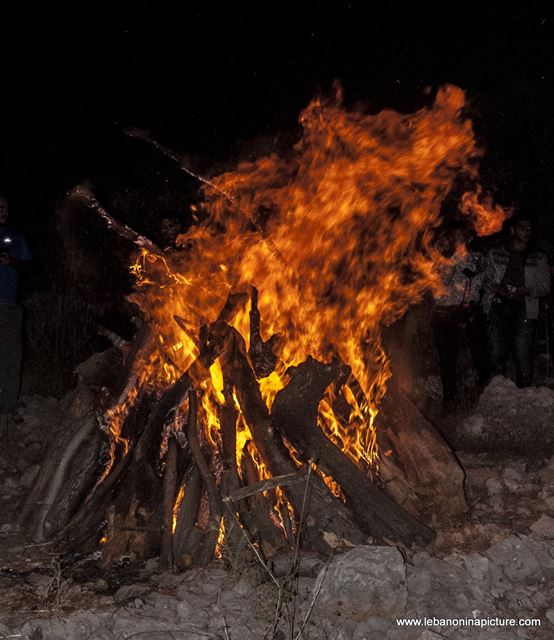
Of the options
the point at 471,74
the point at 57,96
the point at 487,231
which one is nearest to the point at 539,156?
the point at 471,74

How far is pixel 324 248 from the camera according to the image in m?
6.05

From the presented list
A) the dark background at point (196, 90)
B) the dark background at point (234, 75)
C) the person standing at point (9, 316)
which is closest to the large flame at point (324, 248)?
the person standing at point (9, 316)

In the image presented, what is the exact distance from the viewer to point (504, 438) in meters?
6.91

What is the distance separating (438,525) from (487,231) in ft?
15.0

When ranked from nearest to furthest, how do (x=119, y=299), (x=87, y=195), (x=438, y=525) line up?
(x=438, y=525), (x=87, y=195), (x=119, y=299)

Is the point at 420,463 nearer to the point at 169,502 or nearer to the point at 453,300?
the point at 169,502

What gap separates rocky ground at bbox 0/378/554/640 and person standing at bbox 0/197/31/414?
285 centimetres

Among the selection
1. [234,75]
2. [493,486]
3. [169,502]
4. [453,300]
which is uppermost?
[234,75]

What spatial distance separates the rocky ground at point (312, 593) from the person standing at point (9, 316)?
2852 millimetres

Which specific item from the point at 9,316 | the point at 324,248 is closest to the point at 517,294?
the point at 324,248

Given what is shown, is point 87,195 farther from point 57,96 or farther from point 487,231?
point 57,96

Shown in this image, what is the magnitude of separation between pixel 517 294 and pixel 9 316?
19.2ft

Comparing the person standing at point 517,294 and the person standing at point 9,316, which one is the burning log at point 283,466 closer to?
the person standing at point 9,316

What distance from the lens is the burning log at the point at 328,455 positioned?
4.60 metres
